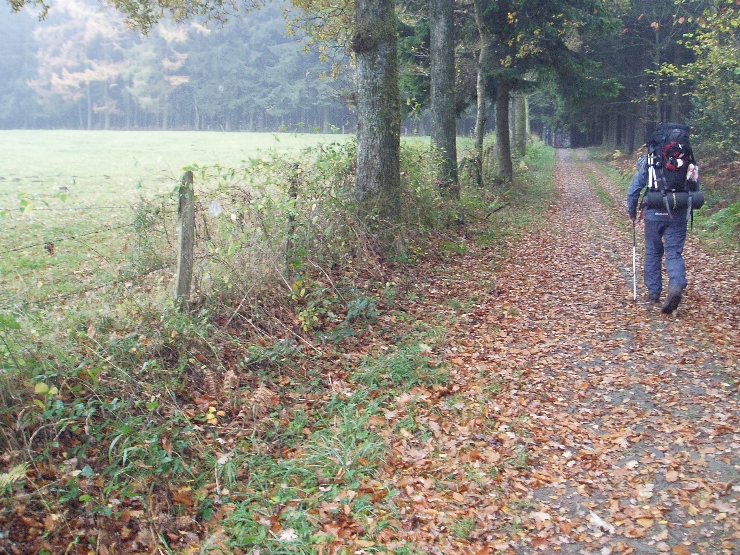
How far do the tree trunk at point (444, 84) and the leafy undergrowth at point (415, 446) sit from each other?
22.1ft

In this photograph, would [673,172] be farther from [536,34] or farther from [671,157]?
[536,34]

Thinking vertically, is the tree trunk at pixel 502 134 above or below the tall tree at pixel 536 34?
below

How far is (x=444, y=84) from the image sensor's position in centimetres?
1377

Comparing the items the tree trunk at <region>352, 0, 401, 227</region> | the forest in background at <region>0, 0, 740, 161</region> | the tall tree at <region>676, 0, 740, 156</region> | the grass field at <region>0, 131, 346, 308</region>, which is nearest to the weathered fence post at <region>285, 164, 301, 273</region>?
the grass field at <region>0, 131, 346, 308</region>

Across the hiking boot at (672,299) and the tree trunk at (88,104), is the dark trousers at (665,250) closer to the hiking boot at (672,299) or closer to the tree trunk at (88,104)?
the hiking boot at (672,299)

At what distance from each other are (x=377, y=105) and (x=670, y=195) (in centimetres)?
451

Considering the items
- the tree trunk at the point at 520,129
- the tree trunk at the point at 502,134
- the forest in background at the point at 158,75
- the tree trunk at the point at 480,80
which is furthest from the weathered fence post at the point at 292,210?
the forest in background at the point at 158,75

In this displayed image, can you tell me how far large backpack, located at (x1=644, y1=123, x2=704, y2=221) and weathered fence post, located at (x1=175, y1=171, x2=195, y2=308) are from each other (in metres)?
5.80

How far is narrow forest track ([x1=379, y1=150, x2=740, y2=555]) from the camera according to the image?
3.92 meters

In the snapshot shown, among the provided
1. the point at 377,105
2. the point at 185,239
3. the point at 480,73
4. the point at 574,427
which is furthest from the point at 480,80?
the point at 574,427

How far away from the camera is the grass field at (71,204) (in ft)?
22.6

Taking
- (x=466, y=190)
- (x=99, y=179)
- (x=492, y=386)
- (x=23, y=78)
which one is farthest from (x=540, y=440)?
(x=23, y=78)

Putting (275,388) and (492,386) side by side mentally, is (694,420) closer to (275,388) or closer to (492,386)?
(492,386)

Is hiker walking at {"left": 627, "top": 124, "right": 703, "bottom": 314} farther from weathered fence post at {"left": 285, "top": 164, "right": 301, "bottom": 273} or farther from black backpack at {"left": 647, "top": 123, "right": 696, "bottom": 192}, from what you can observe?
weathered fence post at {"left": 285, "top": 164, "right": 301, "bottom": 273}
